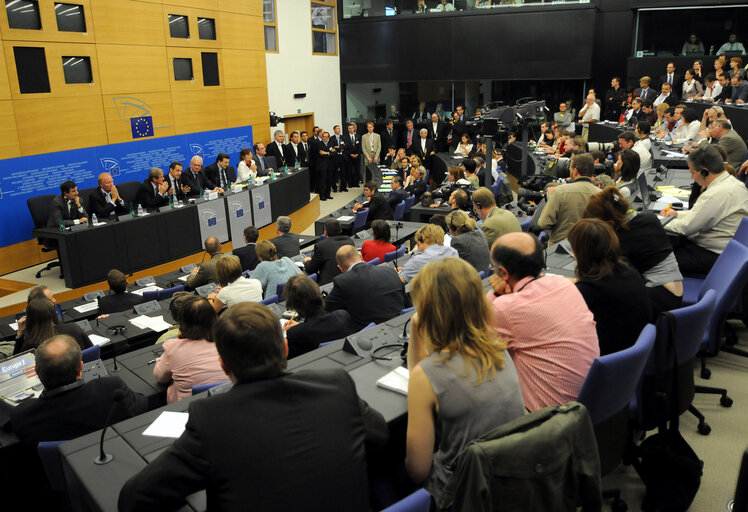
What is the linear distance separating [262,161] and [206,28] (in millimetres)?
2940

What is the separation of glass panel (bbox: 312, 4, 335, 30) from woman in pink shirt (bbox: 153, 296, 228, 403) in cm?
1376

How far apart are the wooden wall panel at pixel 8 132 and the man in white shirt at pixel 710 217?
8.65 meters

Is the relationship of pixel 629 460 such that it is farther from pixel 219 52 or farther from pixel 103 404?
pixel 219 52

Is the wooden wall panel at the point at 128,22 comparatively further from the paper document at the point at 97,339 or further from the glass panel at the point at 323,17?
the paper document at the point at 97,339

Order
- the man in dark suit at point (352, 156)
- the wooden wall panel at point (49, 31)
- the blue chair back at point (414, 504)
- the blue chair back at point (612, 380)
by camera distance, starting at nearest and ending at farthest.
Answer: the blue chair back at point (414, 504) < the blue chair back at point (612, 380) < the wooden wall panel at point (49, 31) < the man in dark suit at point (352, 156)

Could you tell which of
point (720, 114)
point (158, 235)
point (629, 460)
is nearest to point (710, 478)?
point (629, 460)

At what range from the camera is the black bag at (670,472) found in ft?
8.60

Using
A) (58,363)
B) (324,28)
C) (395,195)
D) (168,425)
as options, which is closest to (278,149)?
(395,195)

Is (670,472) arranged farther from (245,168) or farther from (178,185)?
(245,168)

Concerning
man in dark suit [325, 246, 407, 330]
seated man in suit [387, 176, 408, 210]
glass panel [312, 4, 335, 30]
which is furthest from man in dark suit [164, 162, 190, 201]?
glass panel [312, 4, 335, 30]

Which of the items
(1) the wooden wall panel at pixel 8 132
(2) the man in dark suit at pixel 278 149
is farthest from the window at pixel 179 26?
(1) the wooden wall panel at pixel 8 132

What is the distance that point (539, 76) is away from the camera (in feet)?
48.1

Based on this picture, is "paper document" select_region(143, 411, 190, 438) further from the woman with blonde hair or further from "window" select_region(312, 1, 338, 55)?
"window" select_region(312, 1, 338, 55)

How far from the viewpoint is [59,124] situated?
9164 mm
